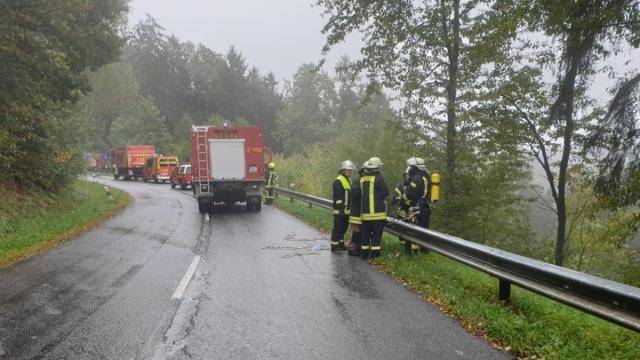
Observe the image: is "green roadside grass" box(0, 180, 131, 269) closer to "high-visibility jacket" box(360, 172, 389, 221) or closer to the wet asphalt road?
the wet asphalt road

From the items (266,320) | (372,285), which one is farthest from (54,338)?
(372,285)

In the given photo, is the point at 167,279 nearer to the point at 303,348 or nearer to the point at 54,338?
the point at 54,338

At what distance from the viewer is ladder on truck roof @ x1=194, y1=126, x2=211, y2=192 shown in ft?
59.1

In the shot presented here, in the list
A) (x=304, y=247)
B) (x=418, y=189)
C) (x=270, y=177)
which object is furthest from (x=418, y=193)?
(x=270, y=177)

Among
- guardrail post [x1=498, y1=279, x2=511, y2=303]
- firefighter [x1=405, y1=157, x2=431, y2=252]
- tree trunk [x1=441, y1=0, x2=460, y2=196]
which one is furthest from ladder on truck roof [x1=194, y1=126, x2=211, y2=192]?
guardrail post [x1=498, y1=279, x2=511, y2=303]

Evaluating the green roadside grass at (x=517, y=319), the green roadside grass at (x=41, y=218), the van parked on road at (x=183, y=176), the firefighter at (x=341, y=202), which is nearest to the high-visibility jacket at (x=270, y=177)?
the green roadside grass at (x=41, y=218)

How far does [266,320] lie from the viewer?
222 inches

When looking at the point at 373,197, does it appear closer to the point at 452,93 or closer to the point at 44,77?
the point at 452,93

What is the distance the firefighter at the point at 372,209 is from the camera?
9516mm

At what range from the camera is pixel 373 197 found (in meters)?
9.59

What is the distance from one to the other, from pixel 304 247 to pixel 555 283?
20.9 feet

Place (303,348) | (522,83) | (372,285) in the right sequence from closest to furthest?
(303,348) → (372,285) → (522,83)

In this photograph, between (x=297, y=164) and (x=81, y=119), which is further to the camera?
(x=297, y=164)

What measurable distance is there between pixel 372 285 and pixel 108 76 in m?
46.7
